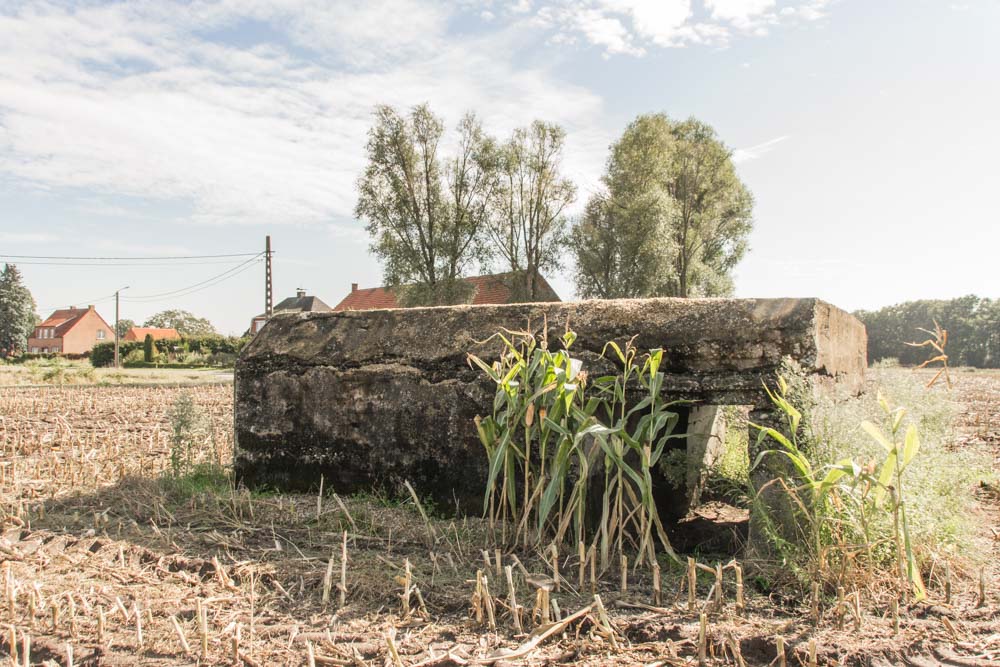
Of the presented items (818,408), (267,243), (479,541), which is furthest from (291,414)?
(267,243)

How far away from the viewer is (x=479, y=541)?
4020mm

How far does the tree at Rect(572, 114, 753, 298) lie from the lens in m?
27.8

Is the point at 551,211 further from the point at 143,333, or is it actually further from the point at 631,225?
the point at 143,333

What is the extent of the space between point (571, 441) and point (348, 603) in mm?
1367

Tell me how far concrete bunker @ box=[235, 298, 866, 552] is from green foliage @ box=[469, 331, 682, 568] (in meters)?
0.30

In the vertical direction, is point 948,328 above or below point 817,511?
above

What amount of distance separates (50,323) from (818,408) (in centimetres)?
8170

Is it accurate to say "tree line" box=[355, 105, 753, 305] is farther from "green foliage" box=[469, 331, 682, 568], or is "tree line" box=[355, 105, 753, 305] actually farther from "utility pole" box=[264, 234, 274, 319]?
"green foliage" box=[469, 331, 682, 568]

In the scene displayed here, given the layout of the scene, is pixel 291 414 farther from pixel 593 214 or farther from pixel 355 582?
pixel 593 214

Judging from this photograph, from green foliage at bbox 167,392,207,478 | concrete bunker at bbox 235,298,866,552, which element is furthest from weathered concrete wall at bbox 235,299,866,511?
green foliage at bbox 167,392,207,478

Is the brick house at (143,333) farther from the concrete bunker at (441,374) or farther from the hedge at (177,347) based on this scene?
the concrete bunker at (441,374)

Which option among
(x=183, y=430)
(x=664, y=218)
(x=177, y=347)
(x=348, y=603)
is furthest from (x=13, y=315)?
(x=348, y=603)

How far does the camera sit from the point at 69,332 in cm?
6562

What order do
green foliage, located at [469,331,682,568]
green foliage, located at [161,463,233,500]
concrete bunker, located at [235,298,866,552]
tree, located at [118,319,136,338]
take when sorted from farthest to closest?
tree, located at [118,319,136,338] < green foliage, located at [161,463,233,500] < concrete bunker, located at [235,298,866,552] < green foliage, located at [469,331,682,568]
